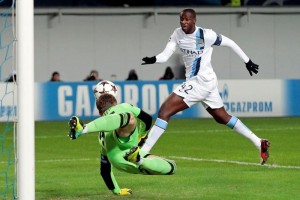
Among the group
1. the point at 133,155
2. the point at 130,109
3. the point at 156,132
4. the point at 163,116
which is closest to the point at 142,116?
the point at 130,109

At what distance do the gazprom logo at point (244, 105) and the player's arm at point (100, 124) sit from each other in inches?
702

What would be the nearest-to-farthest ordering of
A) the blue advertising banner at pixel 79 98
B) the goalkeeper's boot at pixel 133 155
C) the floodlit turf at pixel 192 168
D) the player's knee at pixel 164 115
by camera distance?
the goalkeeper's boot at pixel 133 155 < the floodlit turf at pixel 192 168 < the player's knee at pixel 164 115 < the blue advertising banner at pixel 79 98

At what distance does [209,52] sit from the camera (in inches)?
621

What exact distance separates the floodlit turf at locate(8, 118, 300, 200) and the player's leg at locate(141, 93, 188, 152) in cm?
58

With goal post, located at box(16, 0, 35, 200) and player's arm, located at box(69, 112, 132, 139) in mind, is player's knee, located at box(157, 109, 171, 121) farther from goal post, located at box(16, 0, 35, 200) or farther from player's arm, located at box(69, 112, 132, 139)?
goal post, located at box(16, 0, 35, 200)

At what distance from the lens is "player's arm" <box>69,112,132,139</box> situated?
9914 millimetres

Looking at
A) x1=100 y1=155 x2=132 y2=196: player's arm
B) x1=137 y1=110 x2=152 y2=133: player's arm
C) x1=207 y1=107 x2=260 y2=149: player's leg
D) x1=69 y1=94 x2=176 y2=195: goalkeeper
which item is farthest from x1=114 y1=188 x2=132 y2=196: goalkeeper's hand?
x1=207 y1=107 x2=260 y2=149: player's leg

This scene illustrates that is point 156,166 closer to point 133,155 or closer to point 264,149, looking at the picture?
point 133,155

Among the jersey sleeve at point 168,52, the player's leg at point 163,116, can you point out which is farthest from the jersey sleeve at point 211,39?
the player's leg at point 163,116

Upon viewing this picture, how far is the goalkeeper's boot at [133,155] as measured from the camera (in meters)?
10.9

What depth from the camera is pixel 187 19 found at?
1544 cm

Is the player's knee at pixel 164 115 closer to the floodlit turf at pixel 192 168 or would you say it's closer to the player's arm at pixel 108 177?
the floodlit turf at pixel 192 168

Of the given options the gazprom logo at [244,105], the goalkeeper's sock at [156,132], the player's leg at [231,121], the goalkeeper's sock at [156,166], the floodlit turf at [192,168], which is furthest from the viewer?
the gazprom logo at [244,105]

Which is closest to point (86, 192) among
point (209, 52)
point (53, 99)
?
point (209, 52)
